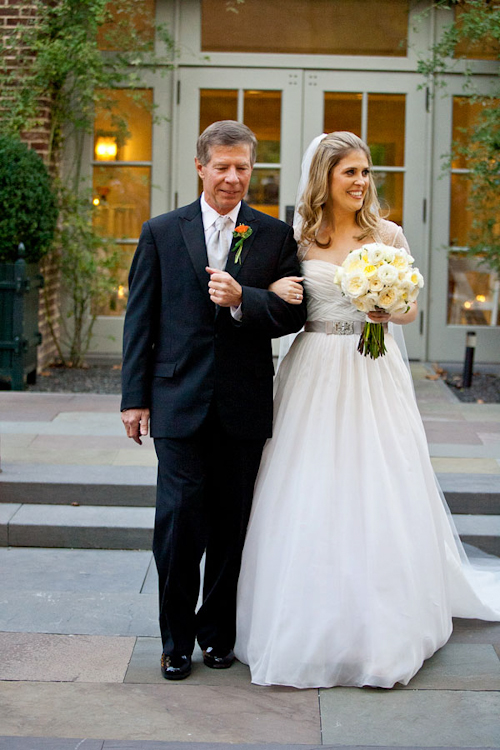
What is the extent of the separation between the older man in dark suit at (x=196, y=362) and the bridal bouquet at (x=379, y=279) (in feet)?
0.74

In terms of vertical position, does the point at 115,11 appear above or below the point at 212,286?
above

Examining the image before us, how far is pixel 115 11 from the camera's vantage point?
9.31 m

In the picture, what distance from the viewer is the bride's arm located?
3686 mm

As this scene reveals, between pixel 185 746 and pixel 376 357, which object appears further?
pixel 376 357

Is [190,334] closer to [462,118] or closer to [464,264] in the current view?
[464,264]

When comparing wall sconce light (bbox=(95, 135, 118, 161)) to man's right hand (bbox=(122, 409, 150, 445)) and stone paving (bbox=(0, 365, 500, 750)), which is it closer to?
stone paving (bbox=(0, 365, 500, 750))

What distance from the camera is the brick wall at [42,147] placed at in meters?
8.77

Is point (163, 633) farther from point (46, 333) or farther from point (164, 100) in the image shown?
point (164, 100)

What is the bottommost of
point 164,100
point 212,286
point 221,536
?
point 221,536

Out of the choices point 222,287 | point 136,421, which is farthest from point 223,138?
Result: point 136,421

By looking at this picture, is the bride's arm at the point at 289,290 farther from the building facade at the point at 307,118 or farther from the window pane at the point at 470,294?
the window pane at the point at 470,294

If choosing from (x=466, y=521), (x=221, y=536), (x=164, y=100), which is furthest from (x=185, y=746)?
(x=164, y=100)

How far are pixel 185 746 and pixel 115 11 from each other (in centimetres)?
774

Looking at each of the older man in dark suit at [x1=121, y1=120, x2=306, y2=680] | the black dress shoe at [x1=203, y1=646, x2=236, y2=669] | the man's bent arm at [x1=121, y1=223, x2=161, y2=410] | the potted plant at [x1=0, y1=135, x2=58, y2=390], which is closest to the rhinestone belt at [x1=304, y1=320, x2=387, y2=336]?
the older man in dark suit at [x1=121, y1=120, x2=306, y2=680]
